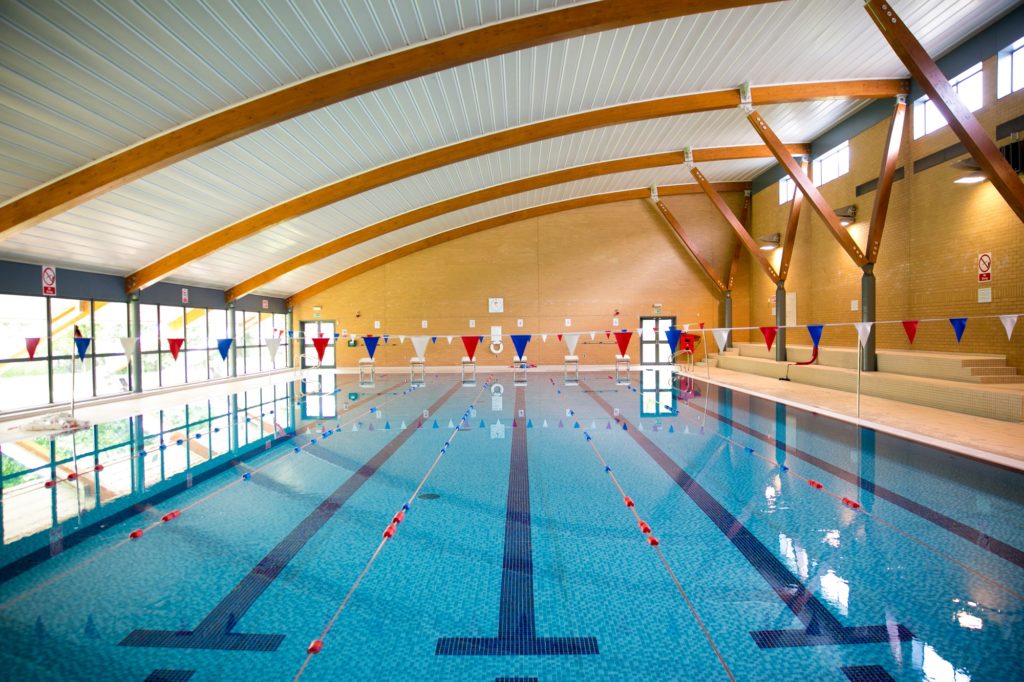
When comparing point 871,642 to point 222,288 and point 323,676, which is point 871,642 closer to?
point 323,676

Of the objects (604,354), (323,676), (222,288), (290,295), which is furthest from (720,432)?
(290,295)

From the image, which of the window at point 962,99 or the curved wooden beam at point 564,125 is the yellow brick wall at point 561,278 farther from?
the curved wooden beam at point 564,125

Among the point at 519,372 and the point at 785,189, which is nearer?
the point at 785,189

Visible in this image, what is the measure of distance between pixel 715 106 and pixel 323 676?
10331mm

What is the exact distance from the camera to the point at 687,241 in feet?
51.6

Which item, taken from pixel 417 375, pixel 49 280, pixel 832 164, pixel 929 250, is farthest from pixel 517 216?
pixel 49 280

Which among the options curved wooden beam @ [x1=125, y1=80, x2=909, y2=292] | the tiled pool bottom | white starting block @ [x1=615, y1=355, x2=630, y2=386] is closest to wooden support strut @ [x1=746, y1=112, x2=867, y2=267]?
curved wooden beam @ [x1=125, y1=80, x2=909, y2=292]

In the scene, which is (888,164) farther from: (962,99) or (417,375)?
(417,375)

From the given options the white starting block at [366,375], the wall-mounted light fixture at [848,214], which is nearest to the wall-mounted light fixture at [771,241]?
the wall-mounted light fixture at [848,214]

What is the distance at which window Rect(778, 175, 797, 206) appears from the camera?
13953 mm

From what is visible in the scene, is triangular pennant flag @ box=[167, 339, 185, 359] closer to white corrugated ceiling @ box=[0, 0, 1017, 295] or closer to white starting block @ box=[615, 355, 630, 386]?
white corrugated ceiling @ box=[0, 0, 1017, 295]

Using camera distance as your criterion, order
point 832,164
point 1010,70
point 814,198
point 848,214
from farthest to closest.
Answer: point 832,164 → point 848,214 → point 814,198 → point 1010,70

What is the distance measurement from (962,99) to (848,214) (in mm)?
3187

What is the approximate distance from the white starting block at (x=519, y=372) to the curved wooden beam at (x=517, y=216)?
503 cm
